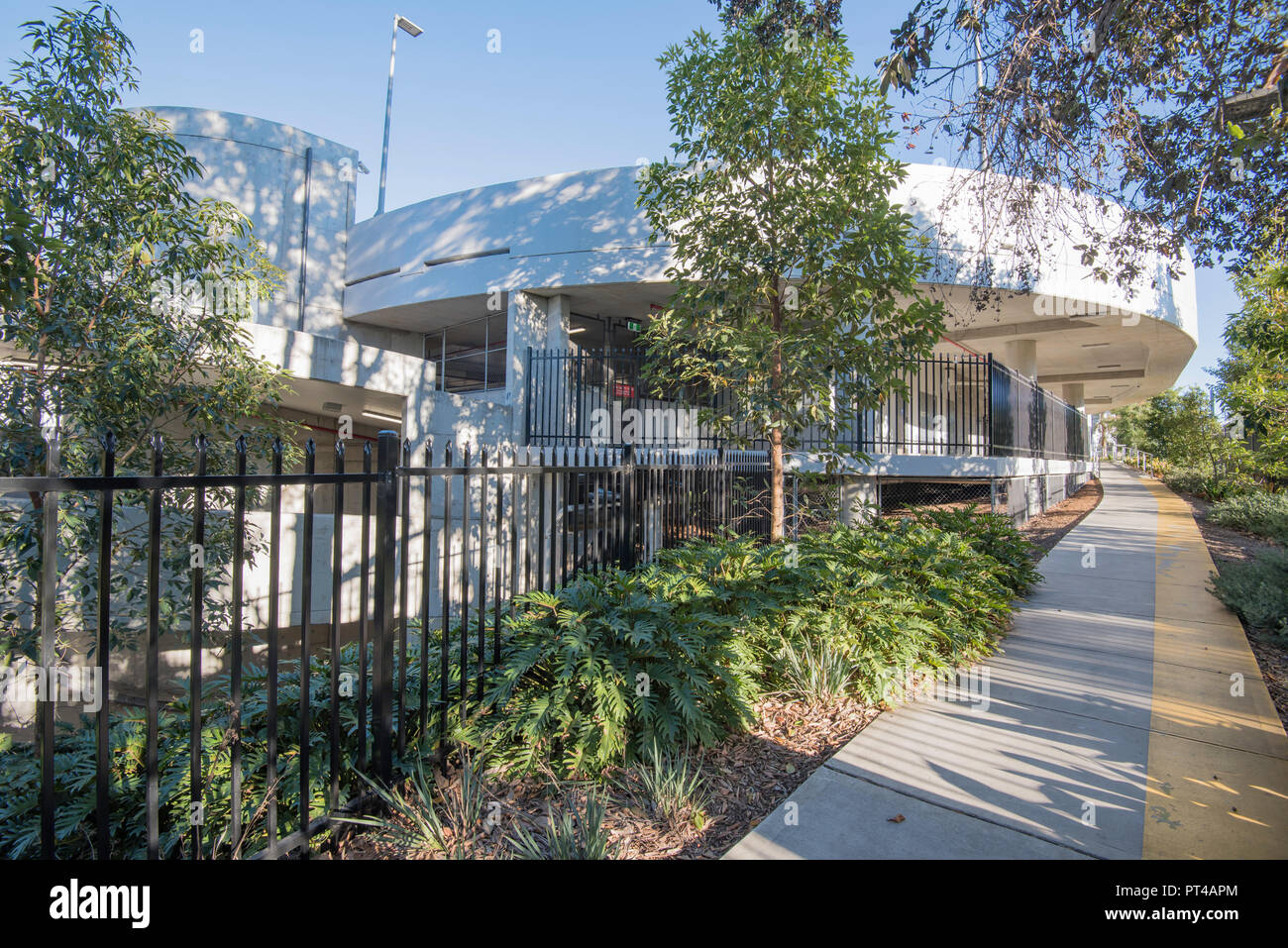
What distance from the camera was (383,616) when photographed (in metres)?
3.11

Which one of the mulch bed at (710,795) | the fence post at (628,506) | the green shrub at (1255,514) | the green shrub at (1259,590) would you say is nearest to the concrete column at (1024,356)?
the green shrub at (1255,514)

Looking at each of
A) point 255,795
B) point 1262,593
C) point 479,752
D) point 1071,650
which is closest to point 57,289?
point 255,795

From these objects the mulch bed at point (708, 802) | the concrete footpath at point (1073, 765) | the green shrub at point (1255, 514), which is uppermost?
the green shrub at point (1255, 514)

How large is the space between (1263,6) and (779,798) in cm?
662

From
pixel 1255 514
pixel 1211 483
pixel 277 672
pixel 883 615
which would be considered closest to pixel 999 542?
pixel 883 615

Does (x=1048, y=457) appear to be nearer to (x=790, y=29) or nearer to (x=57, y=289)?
(x=790, y=29)

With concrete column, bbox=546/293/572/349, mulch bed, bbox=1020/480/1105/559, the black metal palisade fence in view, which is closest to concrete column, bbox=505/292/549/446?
concrete column, bbox=546/293/572/349

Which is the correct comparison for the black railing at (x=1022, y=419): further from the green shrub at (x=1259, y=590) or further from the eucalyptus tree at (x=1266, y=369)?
the green shrub at (x=1259, y=590)

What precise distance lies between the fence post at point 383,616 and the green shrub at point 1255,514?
12.0 m

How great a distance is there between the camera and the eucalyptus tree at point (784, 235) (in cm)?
573

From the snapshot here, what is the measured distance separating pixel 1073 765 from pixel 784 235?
4.77m

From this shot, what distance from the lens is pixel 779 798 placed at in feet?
10.9

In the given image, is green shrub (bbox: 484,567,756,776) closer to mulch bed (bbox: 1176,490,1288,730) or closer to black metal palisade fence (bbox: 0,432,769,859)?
black metal palisade fence (bbox: 0,432,769,859)

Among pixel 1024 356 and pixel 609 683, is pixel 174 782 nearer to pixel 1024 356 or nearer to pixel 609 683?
pixel 609 683
